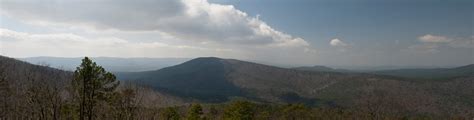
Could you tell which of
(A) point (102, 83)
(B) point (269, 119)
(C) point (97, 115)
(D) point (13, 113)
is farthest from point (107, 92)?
(B) point (269, 119)

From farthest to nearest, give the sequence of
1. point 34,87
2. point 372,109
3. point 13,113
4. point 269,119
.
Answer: point 269,119 < point 372,109 < point 13,113 < point 34,87

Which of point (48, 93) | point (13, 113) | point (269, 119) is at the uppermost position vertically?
point (48, 93)

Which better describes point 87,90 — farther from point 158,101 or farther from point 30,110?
point 158,101

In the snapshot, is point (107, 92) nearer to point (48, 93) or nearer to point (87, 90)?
point (87, 90)

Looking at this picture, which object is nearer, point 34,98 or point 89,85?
point 34,98

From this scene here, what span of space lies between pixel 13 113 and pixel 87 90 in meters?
12.1

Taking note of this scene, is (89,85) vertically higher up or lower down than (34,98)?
higher up

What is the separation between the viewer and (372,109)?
70312 millimetres

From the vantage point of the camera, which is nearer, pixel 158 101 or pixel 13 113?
pixel 13 113

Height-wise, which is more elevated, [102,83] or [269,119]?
[102,83]

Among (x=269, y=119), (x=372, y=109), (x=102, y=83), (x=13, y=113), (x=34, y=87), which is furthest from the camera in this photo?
(x=269, y=119)

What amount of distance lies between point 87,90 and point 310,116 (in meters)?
70.9

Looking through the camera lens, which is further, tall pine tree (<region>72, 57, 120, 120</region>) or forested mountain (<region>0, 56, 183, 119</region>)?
tall pine tree (<region>72, 57, 120, 120</region>)

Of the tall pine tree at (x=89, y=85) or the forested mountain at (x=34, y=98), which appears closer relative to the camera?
the forested mountain at (x=34, y=98)
